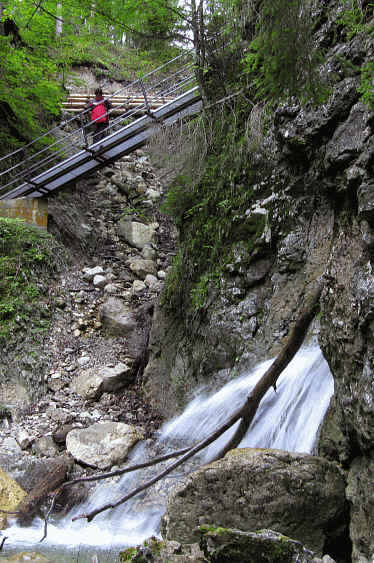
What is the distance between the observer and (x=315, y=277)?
4.66m

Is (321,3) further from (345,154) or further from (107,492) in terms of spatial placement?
(107,492)

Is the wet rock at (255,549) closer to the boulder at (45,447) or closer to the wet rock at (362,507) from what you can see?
the wet rock at (362,507)

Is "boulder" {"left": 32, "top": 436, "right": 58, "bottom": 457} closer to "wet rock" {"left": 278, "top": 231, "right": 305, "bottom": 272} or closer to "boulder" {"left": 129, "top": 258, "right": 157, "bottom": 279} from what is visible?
"wet rock" {"left": 278, "top": 231, "right": 305, "bottom": 272}

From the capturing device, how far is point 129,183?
42.2 feet

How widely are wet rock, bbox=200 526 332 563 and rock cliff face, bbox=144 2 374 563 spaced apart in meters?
0.61

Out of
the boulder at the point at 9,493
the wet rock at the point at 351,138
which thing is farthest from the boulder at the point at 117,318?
the wet rock at the point at 351,138

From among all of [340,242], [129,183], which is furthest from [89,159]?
[340,242]

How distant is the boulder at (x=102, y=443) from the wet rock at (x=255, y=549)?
368 centimetres

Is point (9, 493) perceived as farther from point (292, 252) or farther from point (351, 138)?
point (351, 138)

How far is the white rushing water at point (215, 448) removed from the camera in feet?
11.5

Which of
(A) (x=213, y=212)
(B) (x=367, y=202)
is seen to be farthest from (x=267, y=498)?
(A) (x=213, y=212)

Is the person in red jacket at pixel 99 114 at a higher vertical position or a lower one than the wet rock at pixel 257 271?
higher

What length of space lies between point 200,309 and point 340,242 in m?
3.18

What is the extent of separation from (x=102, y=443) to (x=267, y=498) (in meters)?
3.43
